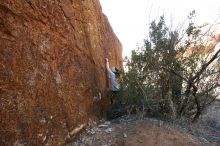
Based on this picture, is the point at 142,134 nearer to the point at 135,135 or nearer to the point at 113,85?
the point at 135,135

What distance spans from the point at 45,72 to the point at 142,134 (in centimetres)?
247

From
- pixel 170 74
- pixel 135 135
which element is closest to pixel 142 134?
pixel 135 135

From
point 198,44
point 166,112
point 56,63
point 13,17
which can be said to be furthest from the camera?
point 198,44

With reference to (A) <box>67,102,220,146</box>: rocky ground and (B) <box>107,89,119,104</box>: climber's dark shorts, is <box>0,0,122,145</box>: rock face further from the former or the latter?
(B) <box>107,89,119,104</box>: climber's dark shorts

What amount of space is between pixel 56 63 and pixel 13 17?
139cm

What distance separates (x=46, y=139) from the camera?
523 centimetres

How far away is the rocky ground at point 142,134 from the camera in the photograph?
6.41 meters

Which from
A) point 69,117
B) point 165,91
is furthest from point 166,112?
point 69,117

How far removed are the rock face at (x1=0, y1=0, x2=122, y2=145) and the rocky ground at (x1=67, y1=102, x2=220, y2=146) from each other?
0.34m

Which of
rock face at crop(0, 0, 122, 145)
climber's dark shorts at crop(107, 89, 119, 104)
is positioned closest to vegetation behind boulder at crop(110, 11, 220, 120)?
climber's dark shorts at crop(107, 89, 119, 104)

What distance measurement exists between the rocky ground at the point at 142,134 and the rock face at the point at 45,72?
13.4 inches

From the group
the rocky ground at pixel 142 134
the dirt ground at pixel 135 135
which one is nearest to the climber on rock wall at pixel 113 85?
the rocky ground at pixel 142 134

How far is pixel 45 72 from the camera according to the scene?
558 cm

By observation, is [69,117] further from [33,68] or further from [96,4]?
[96,4]
